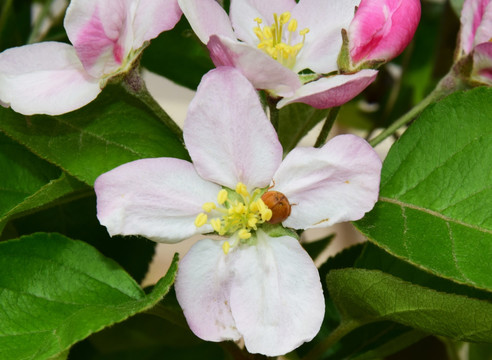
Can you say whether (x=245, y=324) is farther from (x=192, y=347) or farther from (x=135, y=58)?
(x=192, y=347)

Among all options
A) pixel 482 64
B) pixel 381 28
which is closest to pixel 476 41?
pixel 482 64

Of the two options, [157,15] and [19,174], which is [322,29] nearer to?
[157,15]

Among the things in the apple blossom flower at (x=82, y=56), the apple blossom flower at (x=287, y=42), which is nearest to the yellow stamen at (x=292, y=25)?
the apple blossom flower at (x=287, y=42)

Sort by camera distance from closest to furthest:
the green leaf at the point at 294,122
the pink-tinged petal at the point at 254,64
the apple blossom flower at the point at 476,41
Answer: the pink-tinged petal at the point at 254,64 → the apple blossom flower at the point at 476,41 → the green leaf at the point at 294,122

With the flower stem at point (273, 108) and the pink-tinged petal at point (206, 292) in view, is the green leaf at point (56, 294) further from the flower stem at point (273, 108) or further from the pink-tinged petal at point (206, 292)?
the flower stem at point (273, 108)

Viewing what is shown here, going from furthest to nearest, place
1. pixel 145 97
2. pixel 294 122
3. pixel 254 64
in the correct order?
pixel 294 122, pixel 145 97, pixel 254 64

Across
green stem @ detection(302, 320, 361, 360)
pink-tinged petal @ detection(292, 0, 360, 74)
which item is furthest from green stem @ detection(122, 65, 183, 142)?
green stem @ detection(302, 320, 361, 360)

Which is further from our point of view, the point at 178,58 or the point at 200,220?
the point at 178,58
